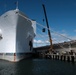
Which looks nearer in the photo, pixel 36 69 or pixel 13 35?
pixel 36 69

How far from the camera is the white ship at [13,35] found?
3658cm

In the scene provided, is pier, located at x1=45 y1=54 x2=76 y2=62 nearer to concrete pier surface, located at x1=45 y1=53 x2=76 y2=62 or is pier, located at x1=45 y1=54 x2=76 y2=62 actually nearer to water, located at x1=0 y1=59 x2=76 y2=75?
concrete pier surface, located at x1=45 y1=53 x2=76 y2=62

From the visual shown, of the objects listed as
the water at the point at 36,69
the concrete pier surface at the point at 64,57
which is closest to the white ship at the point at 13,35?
the water at the point at 36,69

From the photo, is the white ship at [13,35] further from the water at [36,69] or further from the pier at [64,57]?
the pier at [64,57]

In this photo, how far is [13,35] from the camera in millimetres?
36844

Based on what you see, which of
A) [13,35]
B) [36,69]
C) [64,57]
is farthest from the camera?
[64,57]

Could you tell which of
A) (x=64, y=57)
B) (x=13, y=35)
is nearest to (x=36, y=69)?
(x=13, y=35)

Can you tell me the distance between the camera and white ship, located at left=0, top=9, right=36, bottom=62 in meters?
36.6

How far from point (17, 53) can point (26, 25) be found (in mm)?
6615

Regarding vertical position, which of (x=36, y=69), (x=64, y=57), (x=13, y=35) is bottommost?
(x=36, y=69)

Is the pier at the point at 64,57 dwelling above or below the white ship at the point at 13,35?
below

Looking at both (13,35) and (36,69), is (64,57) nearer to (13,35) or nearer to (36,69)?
(13,35)

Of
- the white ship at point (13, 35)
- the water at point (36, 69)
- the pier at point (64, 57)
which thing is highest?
the white ship at point (13, 35)

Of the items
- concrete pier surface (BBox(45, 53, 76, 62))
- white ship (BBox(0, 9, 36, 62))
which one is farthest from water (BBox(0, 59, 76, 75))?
concrete pier surface (BBox(45, 53, 76, 62))
